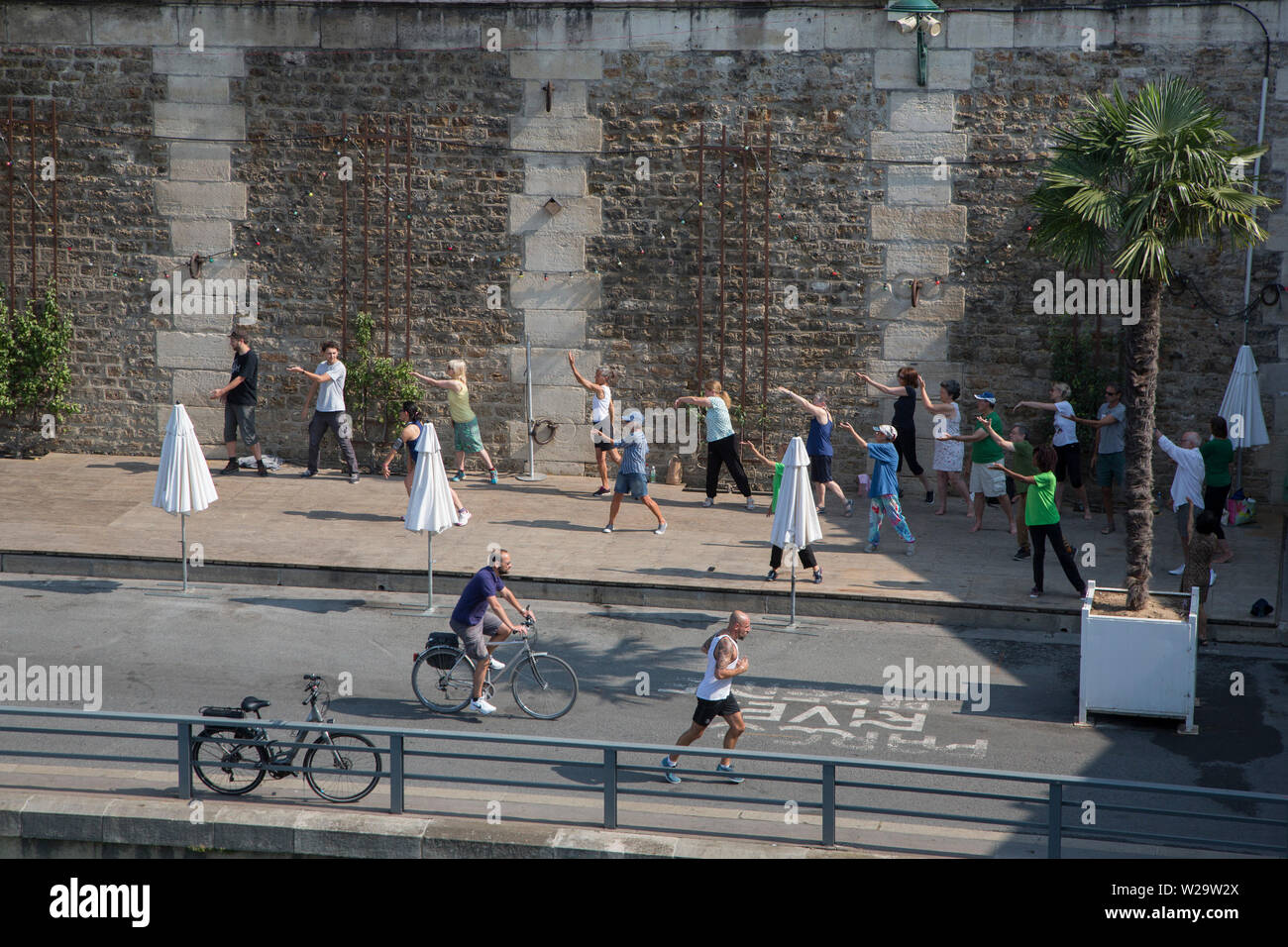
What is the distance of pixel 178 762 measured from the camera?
977 centimetres

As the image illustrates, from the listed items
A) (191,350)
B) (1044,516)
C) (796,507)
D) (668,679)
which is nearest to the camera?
(668,679)

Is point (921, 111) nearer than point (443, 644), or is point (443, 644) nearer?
point (443, 644)

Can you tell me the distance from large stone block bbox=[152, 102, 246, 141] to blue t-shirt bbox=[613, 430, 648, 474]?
6.44m

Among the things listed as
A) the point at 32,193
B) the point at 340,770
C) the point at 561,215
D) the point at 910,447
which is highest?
the point at 32,193

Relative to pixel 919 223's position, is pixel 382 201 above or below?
above

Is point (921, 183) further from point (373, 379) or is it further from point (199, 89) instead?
point (199, 89)

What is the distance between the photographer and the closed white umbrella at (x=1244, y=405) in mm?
16281

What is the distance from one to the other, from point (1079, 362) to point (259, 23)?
10.6m

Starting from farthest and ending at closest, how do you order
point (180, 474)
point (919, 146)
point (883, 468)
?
point (919, 146)
point (883, 468)
point (180, 474)

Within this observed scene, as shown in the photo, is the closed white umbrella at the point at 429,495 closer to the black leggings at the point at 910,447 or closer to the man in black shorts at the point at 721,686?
the man in black shorts at the point at 721,686

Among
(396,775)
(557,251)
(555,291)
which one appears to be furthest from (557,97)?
(396,775)

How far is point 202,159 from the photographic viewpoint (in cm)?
1823
